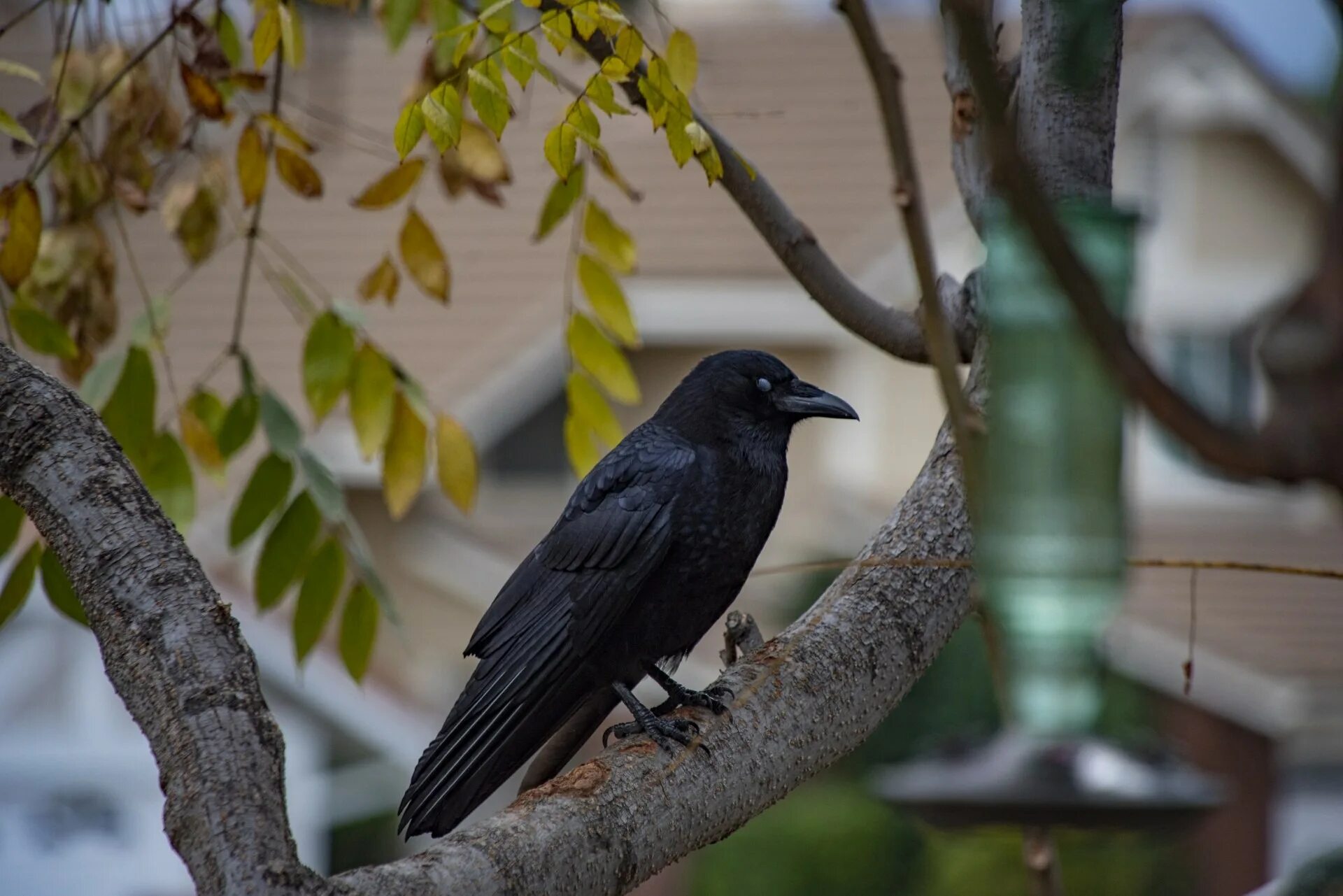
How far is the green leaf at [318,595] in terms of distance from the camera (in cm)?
272

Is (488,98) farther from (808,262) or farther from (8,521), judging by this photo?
(8,521)

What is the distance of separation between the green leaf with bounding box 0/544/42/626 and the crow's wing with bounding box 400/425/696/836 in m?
0.74

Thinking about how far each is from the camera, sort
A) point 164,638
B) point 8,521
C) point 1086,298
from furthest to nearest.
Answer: point 8,521 < point 164,638 < point 1086,298

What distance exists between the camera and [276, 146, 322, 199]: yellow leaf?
2.78m

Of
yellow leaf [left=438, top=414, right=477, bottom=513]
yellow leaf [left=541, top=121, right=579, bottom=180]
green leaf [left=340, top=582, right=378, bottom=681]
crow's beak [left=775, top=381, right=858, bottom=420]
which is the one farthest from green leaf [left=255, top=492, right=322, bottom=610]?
crow's beak [left=775, top=381, right=858, bottom=420]

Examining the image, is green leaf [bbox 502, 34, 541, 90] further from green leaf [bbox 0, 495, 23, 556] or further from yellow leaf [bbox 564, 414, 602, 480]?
green leaf [bbox 0, 495, 23, 556]

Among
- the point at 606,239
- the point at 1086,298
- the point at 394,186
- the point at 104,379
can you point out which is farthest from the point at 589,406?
the point at 1086,298

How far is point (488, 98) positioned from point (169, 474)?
3.42ft

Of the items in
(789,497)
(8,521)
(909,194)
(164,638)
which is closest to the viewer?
(909,194)

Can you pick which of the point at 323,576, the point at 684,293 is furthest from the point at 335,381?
the point at 684,293

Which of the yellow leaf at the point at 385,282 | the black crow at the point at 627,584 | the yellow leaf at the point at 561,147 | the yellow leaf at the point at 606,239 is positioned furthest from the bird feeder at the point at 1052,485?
the yellow leaf at the point at 385,282

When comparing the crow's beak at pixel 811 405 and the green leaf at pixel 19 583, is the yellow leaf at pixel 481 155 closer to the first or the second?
the crow's beak at pixel 811 405

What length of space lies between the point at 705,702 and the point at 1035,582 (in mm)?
1351

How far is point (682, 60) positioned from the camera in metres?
2.58
